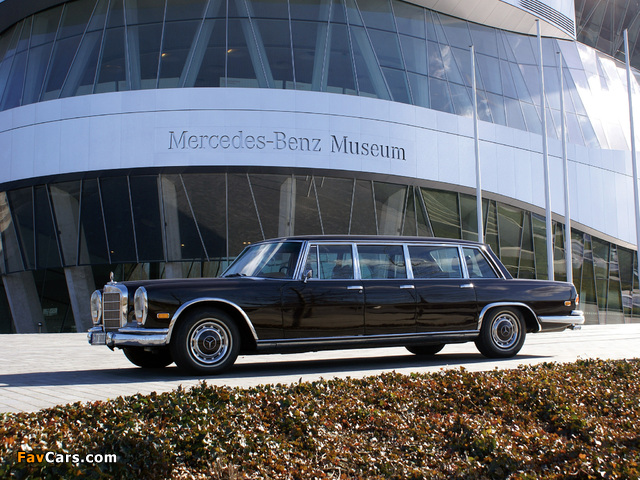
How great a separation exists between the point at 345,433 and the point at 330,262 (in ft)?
13.6

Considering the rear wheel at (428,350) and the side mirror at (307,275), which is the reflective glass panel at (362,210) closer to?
the rear wheel at (428,350)

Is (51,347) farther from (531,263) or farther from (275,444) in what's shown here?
(531,263)

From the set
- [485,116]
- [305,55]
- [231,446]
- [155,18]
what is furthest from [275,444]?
[485,116]

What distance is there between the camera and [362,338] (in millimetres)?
8273

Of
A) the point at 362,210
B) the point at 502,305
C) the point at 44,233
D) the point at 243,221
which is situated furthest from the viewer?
the point at 44,233

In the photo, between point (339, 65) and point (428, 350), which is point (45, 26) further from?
point (428, 350)

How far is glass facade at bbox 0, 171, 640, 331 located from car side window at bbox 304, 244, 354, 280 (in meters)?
13.8

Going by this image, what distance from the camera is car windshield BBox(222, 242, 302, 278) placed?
8172 millimetres

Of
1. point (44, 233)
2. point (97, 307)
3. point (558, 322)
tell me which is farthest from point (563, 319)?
point (44, 233)

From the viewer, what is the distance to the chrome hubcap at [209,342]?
7.48 meters

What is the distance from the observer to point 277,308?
7.84m

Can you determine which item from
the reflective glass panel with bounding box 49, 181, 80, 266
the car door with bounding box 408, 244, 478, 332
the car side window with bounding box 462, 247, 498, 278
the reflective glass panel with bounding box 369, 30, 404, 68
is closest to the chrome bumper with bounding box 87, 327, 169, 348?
the car door with bounding box 408, 244, 478, 332

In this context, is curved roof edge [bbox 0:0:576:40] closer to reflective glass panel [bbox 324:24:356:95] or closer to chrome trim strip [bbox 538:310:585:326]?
reflective glass panel [bbox 324:24:356:95]

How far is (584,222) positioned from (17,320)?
76.8ft
